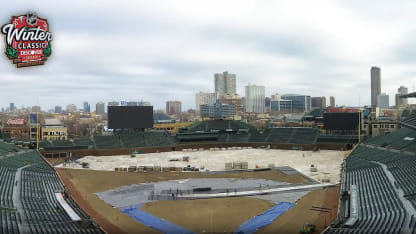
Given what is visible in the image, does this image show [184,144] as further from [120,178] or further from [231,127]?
[120,178]

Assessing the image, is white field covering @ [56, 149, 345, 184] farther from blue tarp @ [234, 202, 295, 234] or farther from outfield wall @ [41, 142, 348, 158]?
blue tarp @ [234, 202, 295, 234]

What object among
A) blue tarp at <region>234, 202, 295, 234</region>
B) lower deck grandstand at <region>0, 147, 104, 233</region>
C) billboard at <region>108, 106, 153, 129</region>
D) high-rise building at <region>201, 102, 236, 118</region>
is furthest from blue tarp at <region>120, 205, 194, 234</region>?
high-rise building at <region>201, 102, 236, 118</region>

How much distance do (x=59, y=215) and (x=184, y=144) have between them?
7382 centimetres

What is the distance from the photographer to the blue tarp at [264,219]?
31764 millimetres

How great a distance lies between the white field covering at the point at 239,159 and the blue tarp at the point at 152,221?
3122cm

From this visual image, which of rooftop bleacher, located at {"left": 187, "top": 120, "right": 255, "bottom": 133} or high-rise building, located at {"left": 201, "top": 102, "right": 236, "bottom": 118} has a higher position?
high-rise building, located at {"left": 201, "top": 102, "right": 236, "bottom": 118}

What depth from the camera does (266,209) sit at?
38.3 metres

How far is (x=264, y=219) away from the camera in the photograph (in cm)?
3472

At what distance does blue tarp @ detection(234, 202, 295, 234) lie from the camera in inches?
1251

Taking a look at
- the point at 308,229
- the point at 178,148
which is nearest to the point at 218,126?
the point at 178,148

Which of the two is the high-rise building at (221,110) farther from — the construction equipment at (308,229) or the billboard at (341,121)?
the construction equipment at (308,229)

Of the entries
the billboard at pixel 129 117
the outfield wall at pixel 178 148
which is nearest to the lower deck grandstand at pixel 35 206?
the outfield wall at pixel 178 148

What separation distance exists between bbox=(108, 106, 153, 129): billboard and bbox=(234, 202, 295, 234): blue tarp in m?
65.3

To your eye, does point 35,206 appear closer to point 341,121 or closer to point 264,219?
point 264,219
